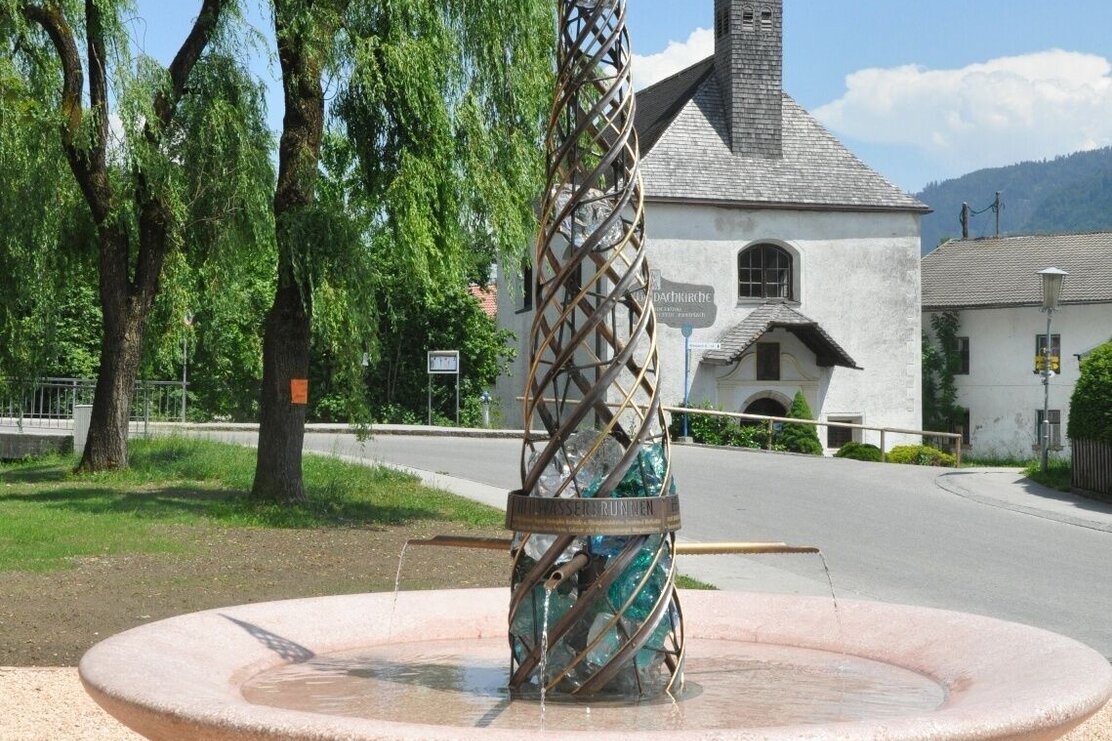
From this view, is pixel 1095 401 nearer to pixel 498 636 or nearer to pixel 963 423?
pixel 498 636

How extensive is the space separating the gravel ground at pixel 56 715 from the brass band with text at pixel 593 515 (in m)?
2.70

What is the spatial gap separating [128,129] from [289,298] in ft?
12.2

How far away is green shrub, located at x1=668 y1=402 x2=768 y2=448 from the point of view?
36219mm

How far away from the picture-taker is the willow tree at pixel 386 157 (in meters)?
15.4

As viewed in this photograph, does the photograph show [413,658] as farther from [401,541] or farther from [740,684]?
[401,541]

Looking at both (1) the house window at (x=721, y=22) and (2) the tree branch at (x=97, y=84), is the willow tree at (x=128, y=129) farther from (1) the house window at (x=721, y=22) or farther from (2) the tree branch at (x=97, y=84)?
(1) the house window at (x=721, y=22)

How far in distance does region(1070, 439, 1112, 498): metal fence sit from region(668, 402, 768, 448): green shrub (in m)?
14.3

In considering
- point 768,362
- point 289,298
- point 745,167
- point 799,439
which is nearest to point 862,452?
point 799,439

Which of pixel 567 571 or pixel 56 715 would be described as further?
pixel 56 715

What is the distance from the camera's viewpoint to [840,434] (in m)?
42.0

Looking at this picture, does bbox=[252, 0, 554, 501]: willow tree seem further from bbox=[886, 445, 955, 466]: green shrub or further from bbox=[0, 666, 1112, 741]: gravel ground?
bbox=[886, 445, 955, 466]: green shrub

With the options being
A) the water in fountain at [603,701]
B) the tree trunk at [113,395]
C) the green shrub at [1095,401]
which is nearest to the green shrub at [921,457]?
the green shrub at [1095,401]

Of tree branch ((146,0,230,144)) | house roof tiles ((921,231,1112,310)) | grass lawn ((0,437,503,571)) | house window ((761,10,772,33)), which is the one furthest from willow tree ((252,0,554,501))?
house roof tiles ((921,231,1112,310))

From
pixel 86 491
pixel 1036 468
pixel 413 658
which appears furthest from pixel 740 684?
pixel 1036 468
